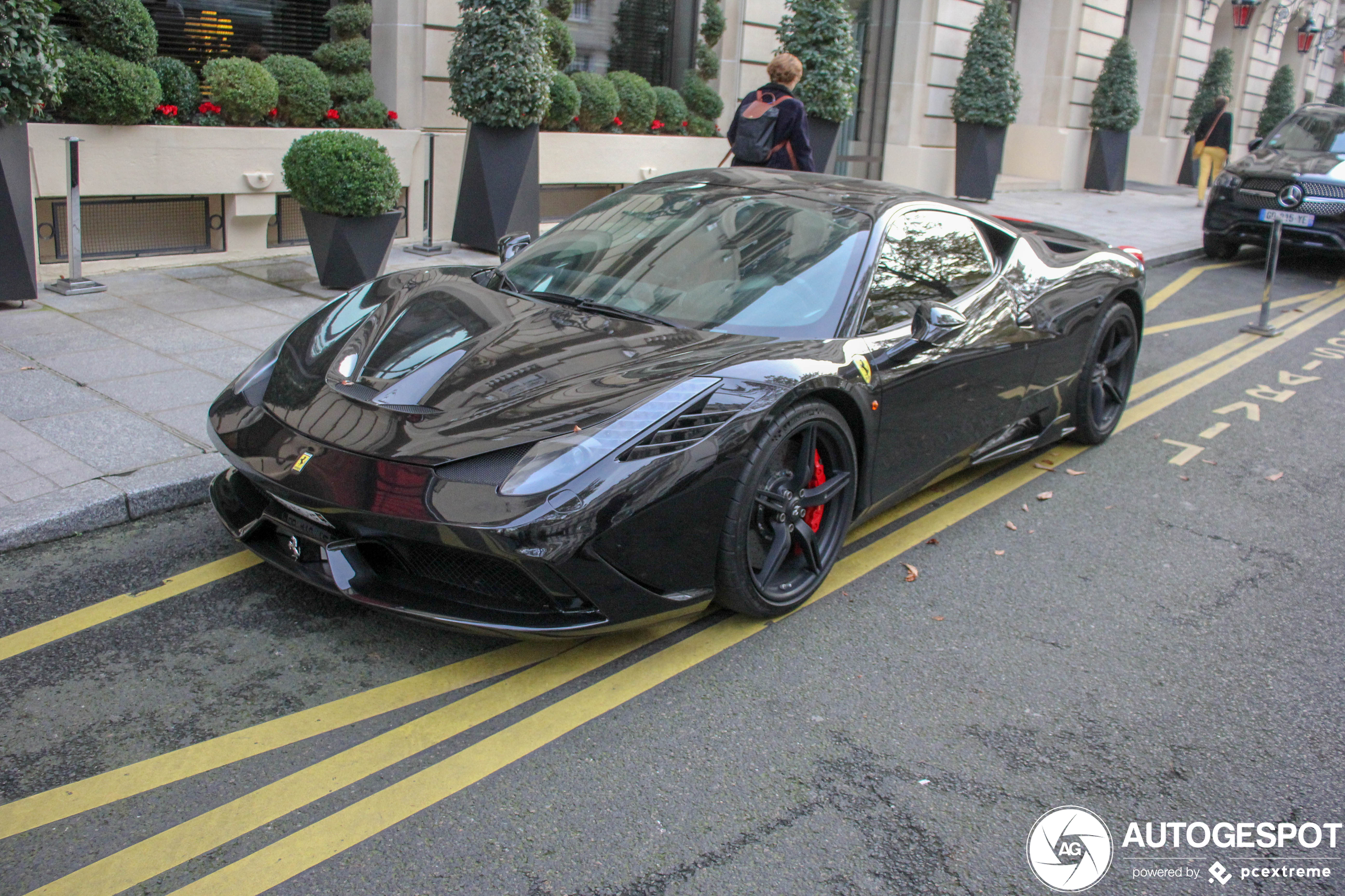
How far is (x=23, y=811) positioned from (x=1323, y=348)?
940 cm

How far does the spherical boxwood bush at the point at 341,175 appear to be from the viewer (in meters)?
7.46

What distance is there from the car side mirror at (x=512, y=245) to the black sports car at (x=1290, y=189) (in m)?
9.88

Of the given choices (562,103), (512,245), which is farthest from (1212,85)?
(512,245)

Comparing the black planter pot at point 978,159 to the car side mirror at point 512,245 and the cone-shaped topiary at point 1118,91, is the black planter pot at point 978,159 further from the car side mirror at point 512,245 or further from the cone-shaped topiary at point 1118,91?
the car side mirror at point 512,245

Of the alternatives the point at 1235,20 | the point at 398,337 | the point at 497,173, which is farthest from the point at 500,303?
the point at 1235,20

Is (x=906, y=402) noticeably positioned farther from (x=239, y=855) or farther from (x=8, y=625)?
(x=8, y=625)

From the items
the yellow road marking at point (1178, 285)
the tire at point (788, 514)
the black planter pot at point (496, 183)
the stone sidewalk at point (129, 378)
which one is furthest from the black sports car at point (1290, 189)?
the tire at point (788, 514)

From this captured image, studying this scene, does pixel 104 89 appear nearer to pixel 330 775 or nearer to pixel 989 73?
pixel 330 775

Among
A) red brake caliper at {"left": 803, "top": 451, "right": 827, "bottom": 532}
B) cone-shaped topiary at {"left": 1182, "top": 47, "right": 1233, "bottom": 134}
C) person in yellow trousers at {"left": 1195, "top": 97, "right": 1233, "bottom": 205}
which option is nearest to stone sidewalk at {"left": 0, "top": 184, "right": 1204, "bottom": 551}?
red brake caliper at {"left": 803, "top": 451, "right": 827, "bottom": 532}

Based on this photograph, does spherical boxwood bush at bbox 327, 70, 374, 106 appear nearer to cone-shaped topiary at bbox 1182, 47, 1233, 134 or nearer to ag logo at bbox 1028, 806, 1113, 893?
ag logo at bbox 1028, 806, 1113, 893

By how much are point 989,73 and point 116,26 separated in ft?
41.0

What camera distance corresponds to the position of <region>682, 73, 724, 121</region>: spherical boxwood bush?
521 inches

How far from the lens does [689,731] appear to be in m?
3.02

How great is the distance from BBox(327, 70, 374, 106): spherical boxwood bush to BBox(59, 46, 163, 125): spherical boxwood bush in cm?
198
